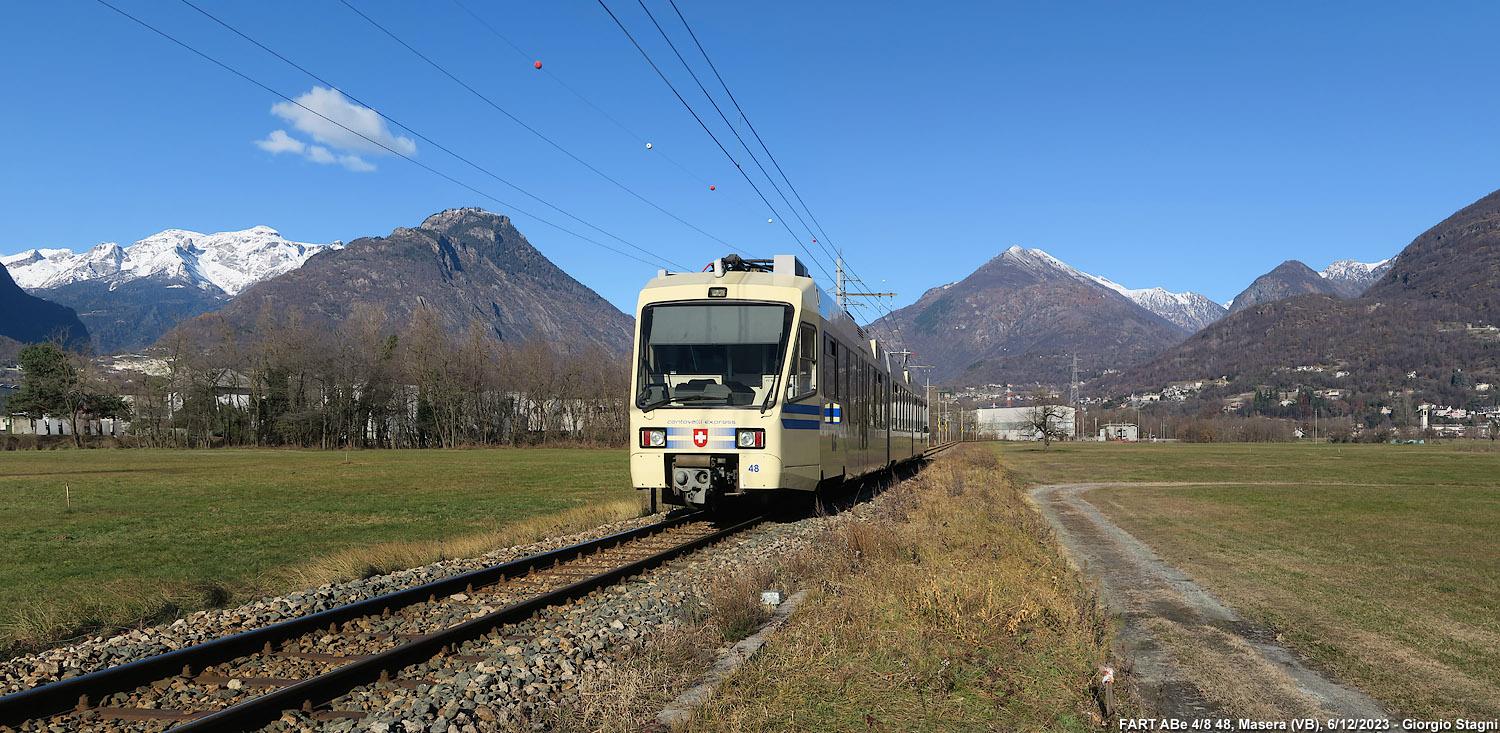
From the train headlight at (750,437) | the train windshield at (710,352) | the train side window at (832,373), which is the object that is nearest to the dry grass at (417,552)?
the train windshield at (710,352)

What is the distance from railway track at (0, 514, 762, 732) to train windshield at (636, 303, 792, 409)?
4587mm

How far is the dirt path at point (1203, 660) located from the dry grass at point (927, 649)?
43 centimetres

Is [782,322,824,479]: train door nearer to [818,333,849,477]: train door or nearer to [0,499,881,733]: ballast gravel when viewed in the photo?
[818,333,849,477]: train door

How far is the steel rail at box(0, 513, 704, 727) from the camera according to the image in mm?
6180

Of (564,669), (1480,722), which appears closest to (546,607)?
(564,669)

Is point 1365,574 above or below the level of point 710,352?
below

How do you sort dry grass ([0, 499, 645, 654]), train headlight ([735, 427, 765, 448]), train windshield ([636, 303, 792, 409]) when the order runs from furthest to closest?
train windshield ([636, 303, 792, 409])
train headlight ([735, 427, 765, 448])
dry grass ([0, 499, 645, 654])

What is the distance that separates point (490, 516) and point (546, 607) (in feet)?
44.4

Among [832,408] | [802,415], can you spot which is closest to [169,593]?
[802,415]

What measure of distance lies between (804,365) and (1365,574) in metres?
8.59

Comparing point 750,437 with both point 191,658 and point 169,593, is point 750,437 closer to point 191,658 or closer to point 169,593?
point 169,593

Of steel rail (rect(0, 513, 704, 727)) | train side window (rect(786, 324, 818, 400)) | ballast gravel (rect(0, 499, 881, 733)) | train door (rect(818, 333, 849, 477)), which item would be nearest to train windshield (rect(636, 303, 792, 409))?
train side window (rect(786, 324, 818, 400))

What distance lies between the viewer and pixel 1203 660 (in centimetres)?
786

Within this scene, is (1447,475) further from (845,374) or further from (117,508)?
(117,508)
